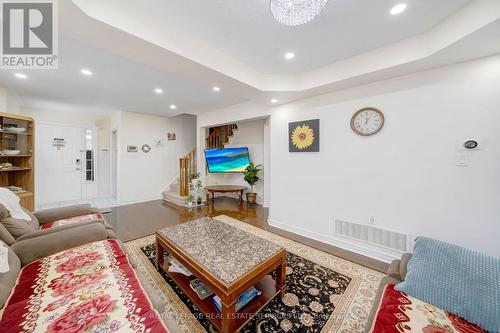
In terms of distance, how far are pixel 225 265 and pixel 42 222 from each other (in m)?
2.39

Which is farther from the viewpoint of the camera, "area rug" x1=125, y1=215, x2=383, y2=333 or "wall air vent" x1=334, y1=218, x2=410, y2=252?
"wall air vent" x1=334, y1=218, x2=410, y2=252

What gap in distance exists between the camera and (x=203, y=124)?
208 inches

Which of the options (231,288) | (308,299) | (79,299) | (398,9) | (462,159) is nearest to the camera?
(79,299)

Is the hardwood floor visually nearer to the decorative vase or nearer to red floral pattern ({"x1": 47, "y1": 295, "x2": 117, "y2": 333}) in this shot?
the decorative vase

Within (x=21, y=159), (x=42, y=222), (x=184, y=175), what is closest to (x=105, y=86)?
(x=21, y=159)

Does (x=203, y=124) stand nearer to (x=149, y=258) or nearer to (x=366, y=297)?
(x=149, y=258)

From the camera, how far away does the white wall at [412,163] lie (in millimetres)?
1838

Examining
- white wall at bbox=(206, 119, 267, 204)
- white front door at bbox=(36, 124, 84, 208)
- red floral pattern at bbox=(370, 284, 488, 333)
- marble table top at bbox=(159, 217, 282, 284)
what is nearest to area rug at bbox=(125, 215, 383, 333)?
marble table top at bbox=(159, 217, 282, 284)

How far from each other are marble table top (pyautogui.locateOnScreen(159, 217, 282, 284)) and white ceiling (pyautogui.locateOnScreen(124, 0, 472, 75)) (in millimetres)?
2047

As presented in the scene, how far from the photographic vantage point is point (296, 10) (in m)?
1.31

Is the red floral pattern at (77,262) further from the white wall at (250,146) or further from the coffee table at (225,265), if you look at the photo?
the white wall at (250,146)

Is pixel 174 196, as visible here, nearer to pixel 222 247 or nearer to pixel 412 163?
pixel 222 247

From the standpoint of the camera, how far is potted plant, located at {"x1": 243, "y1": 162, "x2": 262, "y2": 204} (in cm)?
507

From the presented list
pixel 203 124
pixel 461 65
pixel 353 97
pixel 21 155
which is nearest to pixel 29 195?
pixel 21 155
